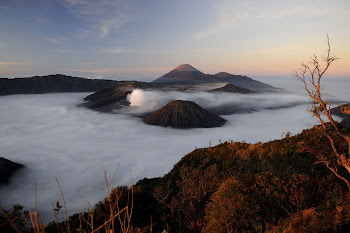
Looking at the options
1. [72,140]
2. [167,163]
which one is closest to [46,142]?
[72,140]

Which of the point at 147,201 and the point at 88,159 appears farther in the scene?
the point at 88,159

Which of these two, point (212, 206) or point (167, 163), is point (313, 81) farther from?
point (167, 163)

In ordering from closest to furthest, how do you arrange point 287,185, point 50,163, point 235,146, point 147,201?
point 287,185 → point 147,201 → point 235,146 → point 50,163

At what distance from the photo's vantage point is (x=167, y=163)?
13075 cm

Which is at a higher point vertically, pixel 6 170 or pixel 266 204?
pixel 266 204

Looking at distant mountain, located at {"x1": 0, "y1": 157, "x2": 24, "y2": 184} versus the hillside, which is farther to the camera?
distant mountain, located at {"x1": 0, "y1": 157, "x2": 24, "y2": 184}

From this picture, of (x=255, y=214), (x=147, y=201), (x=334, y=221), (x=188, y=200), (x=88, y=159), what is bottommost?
(x=88, y=159)

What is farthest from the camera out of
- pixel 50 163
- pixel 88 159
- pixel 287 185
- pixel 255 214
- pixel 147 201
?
pixel 88 159

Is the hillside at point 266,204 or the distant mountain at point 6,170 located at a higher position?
the hillside at point 266,204

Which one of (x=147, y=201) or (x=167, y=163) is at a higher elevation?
(x=147, y=201)

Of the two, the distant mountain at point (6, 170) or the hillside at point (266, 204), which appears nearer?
the hillside at point (266, 204)

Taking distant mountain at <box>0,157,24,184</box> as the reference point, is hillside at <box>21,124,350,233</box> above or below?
above

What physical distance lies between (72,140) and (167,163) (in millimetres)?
108661

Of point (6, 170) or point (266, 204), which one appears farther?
point (6, 170)
